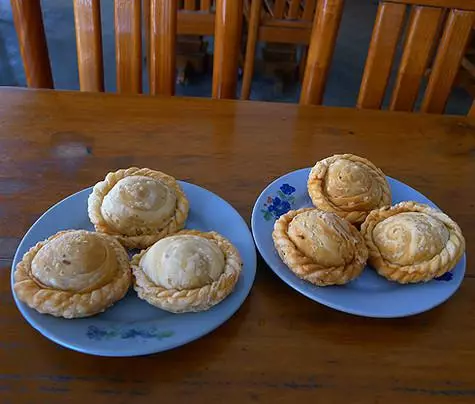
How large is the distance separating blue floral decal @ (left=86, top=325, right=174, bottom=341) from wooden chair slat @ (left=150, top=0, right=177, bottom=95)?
0.73m

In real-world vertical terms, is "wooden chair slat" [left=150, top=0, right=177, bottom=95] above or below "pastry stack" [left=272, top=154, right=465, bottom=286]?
above

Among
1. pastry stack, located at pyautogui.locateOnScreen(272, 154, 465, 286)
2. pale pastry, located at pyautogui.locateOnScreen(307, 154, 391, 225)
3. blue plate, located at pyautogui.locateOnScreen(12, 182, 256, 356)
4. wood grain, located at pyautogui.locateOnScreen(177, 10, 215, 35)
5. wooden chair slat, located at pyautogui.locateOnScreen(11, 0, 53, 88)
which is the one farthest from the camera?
wood grain, located at pyautogui.locateOnScreen(177, 10, 215, 35)

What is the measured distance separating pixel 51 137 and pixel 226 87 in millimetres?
449

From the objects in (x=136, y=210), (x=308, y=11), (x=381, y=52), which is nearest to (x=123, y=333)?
(x=136, y=210)

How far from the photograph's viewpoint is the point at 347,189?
2.50ft

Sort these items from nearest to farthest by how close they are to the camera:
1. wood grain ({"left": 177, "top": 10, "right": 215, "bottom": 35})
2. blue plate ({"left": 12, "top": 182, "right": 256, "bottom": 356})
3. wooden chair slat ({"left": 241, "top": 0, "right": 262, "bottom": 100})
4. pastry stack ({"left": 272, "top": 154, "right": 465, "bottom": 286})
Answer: blue plate ({"left": 12, "top": 182, "right": 256, "bottom": 356}) < pastry stack ({"left": 272, "top": 154, "right": 465, "bottom": 286}) < wooden chair slat ({"left": 241, "top": 0, "right": 262, "bottom": 100}) < wood grain ({"left": 177, "top": 10, "right": 215, "bottom": 35})

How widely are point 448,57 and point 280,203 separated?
64 centimetres

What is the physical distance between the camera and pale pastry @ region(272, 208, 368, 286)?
2.12 ft

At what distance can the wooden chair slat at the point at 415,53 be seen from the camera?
3.50 ft

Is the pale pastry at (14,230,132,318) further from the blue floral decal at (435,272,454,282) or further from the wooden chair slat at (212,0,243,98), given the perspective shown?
the wooden chair slat at (212,0,243,98)

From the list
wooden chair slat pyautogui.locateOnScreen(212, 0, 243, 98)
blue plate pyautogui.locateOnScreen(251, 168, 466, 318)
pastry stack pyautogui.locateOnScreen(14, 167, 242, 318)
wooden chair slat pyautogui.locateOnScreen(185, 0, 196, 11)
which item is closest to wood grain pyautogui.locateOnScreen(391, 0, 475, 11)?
wooden chair slat pyautogui.locateOnScreen(212, 0, 243, 98)

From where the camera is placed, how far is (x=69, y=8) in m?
3.80

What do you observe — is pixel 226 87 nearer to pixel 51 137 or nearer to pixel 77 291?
pixel 51 137

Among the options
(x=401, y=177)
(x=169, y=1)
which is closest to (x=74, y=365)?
(x=401, y=177)
